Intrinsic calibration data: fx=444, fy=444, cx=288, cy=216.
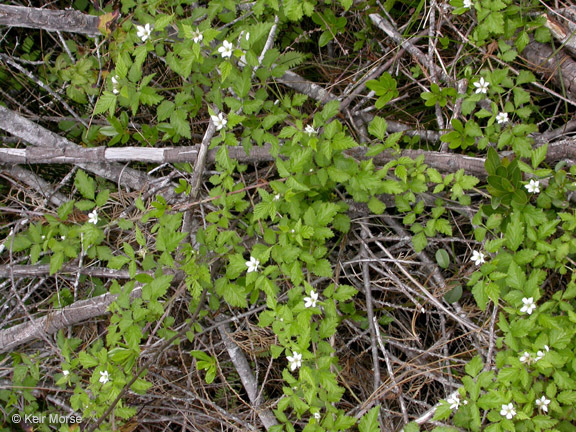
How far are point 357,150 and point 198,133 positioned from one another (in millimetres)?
1066

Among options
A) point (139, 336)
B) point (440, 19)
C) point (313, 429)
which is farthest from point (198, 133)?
point (313, 429)

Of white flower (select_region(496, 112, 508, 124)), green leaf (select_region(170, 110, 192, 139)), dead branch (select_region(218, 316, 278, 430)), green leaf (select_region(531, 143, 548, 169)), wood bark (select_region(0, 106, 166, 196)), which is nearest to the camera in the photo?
green leaf (select_region(531, 143, 548, 169))

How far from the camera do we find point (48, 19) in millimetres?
2654

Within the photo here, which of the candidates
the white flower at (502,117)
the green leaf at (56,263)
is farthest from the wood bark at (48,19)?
the white flower at (502,117)

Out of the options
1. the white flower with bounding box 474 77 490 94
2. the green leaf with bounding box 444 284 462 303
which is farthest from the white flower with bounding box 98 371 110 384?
the white flower with bounding box 474 77 490 94

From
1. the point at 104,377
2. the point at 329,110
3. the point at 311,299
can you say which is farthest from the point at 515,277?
the point at 104,377

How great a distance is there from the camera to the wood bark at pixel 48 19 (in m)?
2.64

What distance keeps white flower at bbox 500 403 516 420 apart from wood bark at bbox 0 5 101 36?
2946 millimetres

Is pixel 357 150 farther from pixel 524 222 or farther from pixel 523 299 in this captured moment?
pixel 523 299

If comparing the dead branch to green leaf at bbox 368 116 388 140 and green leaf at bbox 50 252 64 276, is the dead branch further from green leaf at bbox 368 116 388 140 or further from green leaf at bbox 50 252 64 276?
green leaf at bbox 368 116 388 140

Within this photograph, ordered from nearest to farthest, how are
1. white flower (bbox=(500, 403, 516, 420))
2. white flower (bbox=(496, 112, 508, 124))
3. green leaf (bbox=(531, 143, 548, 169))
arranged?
white flower (bbox=(500, 403, 516, 420)) → green leaf (bbox=(531, 143, 548, 169)) → white flower (bbox=(496, 112, 508, 124))

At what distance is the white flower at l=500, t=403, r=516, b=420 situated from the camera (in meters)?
1.87

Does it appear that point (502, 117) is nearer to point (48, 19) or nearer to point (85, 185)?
point (85, 185)

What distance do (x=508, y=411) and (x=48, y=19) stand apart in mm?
3198
